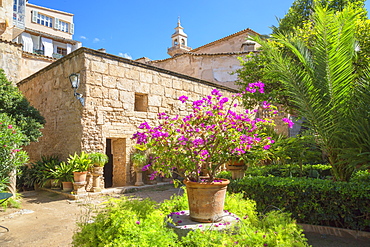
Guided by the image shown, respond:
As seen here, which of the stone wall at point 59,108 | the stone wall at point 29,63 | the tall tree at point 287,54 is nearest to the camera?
the tall tree at point 287,54

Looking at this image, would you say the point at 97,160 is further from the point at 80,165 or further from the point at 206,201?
the point at 206,201

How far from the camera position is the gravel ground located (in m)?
3.82

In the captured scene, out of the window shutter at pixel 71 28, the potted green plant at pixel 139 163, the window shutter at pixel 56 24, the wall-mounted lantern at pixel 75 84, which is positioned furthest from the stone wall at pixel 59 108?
the window shutter at pixel 71 28

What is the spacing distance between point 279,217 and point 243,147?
3.30 feet

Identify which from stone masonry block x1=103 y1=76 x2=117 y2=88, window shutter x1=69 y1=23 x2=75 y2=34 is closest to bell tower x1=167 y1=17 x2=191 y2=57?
window shutter x1=69 y1=23 x2=75 y2=34

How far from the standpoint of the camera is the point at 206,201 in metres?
3.13

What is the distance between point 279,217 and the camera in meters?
3.38

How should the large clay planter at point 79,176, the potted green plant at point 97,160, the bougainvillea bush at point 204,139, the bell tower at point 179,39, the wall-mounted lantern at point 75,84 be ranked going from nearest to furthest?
1. the bougainvillea bush at point 204,139
2. the large clay planter at point 79,176
3. the potted green plant at point 97,160
4. the wall-mounted lantern at point 75,84
5. the bell tower at point 179,39

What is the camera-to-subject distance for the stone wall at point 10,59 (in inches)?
438

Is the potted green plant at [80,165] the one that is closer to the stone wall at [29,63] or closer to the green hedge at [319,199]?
the green hedge at [319,199]

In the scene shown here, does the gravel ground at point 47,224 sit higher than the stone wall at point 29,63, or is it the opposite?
the stone wall at point 29,63

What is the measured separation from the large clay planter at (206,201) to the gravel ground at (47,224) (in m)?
1.41

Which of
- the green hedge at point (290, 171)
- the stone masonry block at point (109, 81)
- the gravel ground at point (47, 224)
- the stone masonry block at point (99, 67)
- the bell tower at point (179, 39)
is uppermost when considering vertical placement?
the bell tower at point (179, 39)

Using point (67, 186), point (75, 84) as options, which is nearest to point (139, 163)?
point (67, 186)
